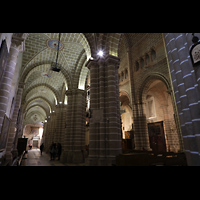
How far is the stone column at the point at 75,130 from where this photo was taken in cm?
947

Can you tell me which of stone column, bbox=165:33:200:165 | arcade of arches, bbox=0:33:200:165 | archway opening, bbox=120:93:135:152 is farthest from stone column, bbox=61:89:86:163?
archway opening, bbox=120:93:135:152

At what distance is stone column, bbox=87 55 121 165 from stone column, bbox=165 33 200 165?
324 cm

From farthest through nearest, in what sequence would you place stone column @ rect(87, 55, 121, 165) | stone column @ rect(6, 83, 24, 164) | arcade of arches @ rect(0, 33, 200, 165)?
stone column @ rect(6, 83, 24, 164) → stone column @ rect(87, 55, 121, 165) → arcade of arches @ rect(0, 33, 200, 165)

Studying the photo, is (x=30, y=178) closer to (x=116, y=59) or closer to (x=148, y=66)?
(x=116, y=59)

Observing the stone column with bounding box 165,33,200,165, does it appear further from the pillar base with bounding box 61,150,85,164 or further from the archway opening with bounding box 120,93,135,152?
the archway opening with bounding box 120,93,135,152

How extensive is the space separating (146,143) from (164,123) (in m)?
3.98

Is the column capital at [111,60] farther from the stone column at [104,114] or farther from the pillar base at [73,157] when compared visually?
the pillar base at [73,157]

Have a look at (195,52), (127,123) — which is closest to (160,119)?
(127,123)

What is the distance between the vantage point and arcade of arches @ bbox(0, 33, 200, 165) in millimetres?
2930

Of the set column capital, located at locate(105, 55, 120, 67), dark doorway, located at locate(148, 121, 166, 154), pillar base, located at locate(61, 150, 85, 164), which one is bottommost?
pillar base, located at locate(61, 150, 85, 164)

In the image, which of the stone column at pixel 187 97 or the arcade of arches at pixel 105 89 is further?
the arcade of arches at pixel 105 89

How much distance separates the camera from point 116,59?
6.88m

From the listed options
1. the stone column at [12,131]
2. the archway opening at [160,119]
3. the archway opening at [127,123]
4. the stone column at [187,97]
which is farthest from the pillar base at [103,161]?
the archway opening at [127,123]

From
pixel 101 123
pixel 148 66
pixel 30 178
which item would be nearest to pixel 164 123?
pixel 148 66
